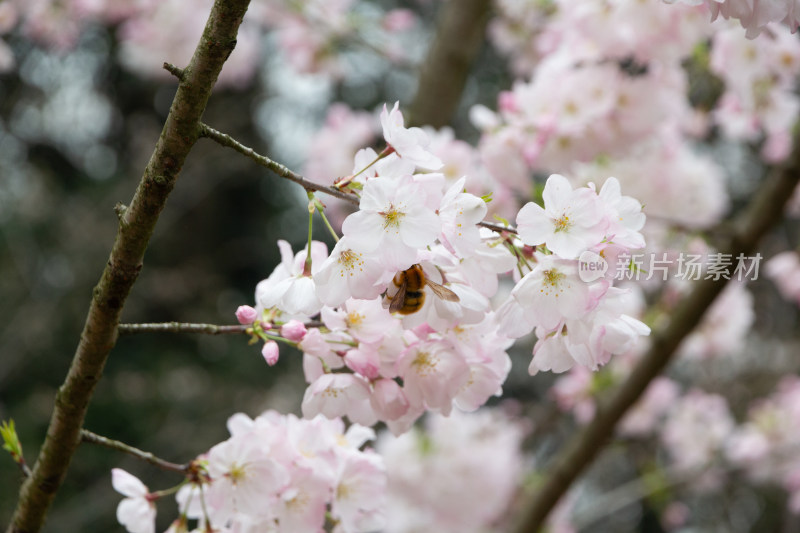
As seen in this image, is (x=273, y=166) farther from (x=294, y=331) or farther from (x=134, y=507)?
(x=134, y=507)

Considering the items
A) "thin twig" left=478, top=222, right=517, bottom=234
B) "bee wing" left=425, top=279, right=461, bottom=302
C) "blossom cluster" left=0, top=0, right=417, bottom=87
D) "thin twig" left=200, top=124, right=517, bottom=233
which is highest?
"blossom cluster" left=0, top=0, right=417, bottom=87

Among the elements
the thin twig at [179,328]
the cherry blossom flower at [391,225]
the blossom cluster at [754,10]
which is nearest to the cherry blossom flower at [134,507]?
the thin twig at [179,328]

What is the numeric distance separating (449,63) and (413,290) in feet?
4.46

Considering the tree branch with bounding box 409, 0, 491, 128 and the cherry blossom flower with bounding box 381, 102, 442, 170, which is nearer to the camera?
the cherry blossom flower with bounding box 381, 102, 442, 170

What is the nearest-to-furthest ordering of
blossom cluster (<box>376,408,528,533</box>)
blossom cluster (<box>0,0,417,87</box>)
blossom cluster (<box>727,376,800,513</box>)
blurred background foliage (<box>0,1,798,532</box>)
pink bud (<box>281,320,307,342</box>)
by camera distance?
pink bud (<box>281,320,307,342</box>) → blossom cluster (<box>0,0,417,87</box>) → blossom cluster (<box>727,376,800,513</box>) → blossom cluster (<box>376,408,528,533</box>) → blurred background foliage (<box>0,1,798,532</box>)

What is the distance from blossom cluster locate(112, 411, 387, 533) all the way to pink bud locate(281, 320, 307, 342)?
13 cm

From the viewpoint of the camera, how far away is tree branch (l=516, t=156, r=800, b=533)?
1.55 meters

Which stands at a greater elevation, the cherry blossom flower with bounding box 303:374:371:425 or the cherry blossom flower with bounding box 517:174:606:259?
the cherry blossom flower with bounding box 517:174:606:259

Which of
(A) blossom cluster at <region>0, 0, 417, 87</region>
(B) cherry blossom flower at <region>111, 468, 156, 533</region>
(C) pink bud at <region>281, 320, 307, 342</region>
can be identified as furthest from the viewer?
(A) blossom cluster at <region>0, 0, 417, 87</region>

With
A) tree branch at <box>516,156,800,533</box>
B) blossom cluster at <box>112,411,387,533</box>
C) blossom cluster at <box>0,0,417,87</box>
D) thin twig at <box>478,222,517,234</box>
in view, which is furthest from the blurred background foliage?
thin twig at <box>478,222,517,234</box>

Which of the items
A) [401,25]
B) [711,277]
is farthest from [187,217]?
[711,277]

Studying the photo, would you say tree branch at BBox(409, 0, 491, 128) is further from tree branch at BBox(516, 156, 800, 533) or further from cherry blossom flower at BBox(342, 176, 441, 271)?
cherry blossom flower at BBox(342, 176, 441, 271)

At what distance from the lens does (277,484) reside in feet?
2.24

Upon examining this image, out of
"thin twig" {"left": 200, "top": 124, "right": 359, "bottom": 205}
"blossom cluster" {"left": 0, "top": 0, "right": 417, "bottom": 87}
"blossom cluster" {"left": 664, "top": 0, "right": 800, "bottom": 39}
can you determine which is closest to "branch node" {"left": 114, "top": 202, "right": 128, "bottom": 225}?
"thin twig" {"left": 200, "top": 124, "right": 359, "bottom": 205}
